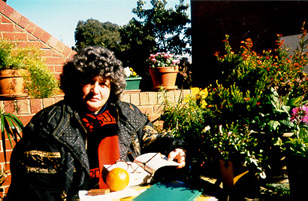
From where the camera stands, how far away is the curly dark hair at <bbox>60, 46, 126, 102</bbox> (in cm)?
175

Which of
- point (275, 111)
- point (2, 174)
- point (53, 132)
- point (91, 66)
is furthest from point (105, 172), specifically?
point (2, 174)

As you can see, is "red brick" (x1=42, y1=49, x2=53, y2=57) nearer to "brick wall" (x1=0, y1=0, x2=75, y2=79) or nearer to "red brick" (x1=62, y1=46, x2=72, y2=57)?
"brick wall" (x1=0, y1=0, x2=75, y2=79)

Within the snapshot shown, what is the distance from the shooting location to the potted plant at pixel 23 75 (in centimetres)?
254

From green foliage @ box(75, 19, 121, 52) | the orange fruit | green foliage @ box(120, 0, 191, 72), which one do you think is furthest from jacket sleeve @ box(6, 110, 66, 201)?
green foliage @ box(75, 19, 121, 52)

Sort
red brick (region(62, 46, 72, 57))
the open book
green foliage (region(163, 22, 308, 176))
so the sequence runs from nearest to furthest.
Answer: the open book
green foliage (region(163, 22, 308, 176))
red brick (region(62, 46, 72, 57))

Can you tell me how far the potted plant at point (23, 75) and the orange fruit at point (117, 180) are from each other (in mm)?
1808

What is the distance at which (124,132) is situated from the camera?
1.94 metres

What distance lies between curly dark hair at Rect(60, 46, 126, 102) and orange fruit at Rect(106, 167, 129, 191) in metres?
0.75

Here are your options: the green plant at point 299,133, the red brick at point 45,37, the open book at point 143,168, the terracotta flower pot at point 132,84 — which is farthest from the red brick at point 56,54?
the green plant at point 299,133

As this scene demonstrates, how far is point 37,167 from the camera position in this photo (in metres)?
1.49

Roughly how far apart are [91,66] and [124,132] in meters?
0.59

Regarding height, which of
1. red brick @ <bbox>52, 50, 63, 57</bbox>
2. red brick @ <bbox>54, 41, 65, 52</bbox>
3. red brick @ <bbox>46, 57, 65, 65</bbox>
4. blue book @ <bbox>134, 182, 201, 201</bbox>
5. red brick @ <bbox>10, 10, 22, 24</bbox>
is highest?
red brick @ <bbox>10, 10, 22, 24</bbox>

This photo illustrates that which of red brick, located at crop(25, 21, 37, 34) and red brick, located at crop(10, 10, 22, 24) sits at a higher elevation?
red brick, located at crop(10, 10, 22, 24)

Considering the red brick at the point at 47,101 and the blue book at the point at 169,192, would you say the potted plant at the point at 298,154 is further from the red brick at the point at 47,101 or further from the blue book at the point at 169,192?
the red brick at the point at 47,101
